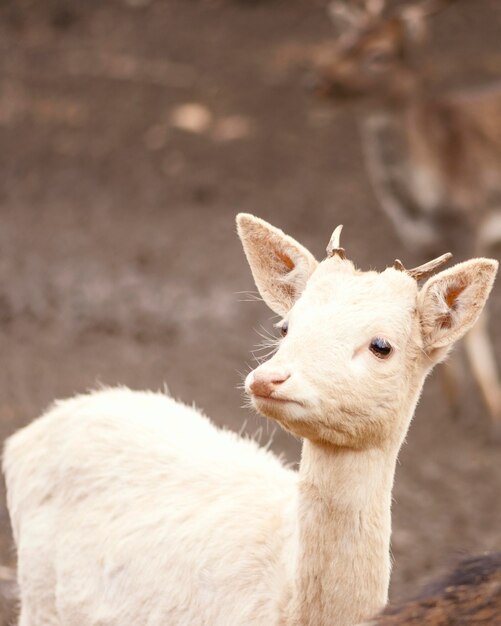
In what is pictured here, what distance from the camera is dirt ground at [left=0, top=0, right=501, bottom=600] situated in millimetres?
8016

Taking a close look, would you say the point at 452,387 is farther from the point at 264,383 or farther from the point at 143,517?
the point at 264,383

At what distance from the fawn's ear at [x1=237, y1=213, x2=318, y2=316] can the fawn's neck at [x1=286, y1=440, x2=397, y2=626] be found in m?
0.57

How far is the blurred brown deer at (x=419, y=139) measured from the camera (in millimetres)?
9125

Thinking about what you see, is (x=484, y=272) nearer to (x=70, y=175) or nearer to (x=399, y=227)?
(x=399, y=227)

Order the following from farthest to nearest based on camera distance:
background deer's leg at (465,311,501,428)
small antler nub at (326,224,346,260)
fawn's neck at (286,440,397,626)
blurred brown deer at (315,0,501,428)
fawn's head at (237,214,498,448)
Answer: blurred brown deer at (315,0,501,428), background deer's leg at (465,311,501,428), small antler nub at (326,224,346,260), fawn's neck at (286,440,397,626), fawn's head at (237,214,498,448)

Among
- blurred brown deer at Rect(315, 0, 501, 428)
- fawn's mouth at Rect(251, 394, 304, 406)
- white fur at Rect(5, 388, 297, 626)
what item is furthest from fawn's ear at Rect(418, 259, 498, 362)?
blurred brown deer at Rect(315, 0, 501, 428)

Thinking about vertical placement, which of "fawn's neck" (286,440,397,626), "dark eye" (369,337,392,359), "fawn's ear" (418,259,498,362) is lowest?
"fawn's neck" (286,440,397,626)

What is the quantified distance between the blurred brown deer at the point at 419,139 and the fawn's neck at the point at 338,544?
5.41 metres

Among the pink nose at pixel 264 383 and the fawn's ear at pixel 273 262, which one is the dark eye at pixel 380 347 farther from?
the fawn's ear at pixel 273 262

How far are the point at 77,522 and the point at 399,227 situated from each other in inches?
221

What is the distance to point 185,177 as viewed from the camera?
12141 millimetres

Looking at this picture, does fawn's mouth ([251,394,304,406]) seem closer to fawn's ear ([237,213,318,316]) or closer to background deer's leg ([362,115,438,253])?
fawn's ear ([237,213,318,316])

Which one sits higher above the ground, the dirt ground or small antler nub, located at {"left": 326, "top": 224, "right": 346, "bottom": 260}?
the dirt ground

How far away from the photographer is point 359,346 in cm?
340
